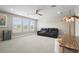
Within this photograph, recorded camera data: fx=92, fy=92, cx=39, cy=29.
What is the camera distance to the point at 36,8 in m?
2.01

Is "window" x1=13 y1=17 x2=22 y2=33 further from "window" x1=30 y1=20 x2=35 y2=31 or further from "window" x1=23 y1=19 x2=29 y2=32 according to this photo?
"window" x1=30 y1=20 x2=35 y2=31

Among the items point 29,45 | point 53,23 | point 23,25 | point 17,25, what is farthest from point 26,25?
point 53,23

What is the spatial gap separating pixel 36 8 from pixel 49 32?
2.10 feet

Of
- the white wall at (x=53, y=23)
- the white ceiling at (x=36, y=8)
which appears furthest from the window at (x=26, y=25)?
the white wall at (x=53, y=23)

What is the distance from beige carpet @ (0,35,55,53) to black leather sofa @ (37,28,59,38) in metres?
0.10

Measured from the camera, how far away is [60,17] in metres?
2.09

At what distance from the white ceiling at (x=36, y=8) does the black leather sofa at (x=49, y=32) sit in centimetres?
33

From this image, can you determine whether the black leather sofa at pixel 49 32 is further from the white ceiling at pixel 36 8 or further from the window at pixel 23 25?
the white ceiling at pixel 36 8

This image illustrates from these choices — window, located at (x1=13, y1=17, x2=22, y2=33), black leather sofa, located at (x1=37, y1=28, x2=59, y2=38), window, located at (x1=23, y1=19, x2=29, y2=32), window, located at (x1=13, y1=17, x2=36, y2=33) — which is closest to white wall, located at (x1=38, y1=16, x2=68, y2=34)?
black leather sofa, located at (x1=37, y1=28, x2=59, y2=38)

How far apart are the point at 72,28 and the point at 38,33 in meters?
0.79

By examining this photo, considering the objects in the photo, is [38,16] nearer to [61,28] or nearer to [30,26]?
[30,26]

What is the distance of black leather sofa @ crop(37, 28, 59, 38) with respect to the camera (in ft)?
7.06

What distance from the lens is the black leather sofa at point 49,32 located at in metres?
2.15
